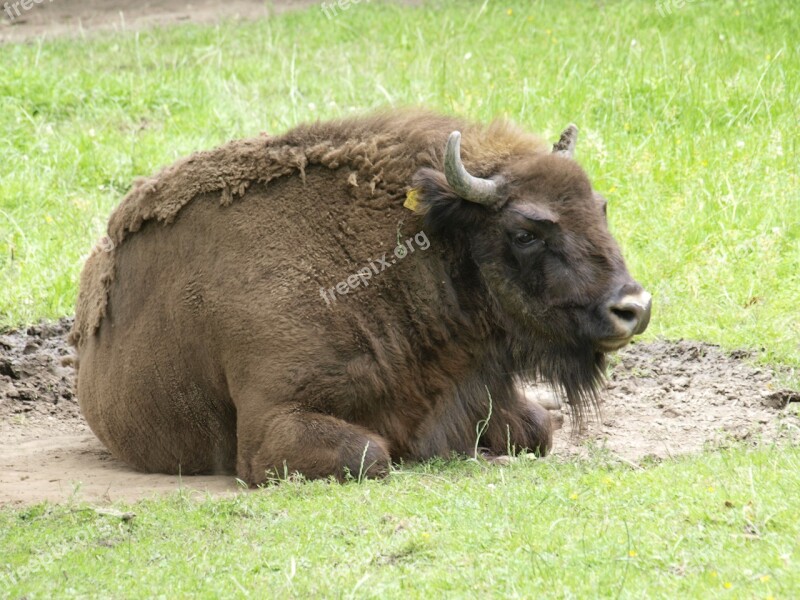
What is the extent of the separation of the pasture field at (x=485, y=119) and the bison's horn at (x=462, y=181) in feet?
4.57

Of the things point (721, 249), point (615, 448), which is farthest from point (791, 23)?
point (615, 448)

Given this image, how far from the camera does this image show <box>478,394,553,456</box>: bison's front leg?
7.23 m

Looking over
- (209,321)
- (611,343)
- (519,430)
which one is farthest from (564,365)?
(209,321)

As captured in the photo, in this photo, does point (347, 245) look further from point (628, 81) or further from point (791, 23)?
point (791, 23)

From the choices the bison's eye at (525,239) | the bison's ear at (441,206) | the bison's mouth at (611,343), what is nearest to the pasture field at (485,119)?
the bison's mouth at (611,343)

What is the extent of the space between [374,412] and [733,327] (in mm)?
3472

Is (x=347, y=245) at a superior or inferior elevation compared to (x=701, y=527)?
superior

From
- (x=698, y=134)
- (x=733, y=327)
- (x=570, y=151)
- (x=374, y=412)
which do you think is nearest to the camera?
(x=374, y=412)

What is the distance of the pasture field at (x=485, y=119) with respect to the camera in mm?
4602

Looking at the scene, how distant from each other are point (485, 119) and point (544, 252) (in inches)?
228

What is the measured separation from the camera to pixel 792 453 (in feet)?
19.1

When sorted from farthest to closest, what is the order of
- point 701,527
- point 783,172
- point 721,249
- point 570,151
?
point 783,172, point 721,249, point 570,151, point 701,527

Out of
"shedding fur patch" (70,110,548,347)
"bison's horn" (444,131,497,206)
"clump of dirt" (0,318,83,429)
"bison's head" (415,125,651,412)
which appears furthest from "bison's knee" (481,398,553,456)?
"clump of dirt" (0,318,83,429)

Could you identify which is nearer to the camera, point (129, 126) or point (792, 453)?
point (792, 453)
